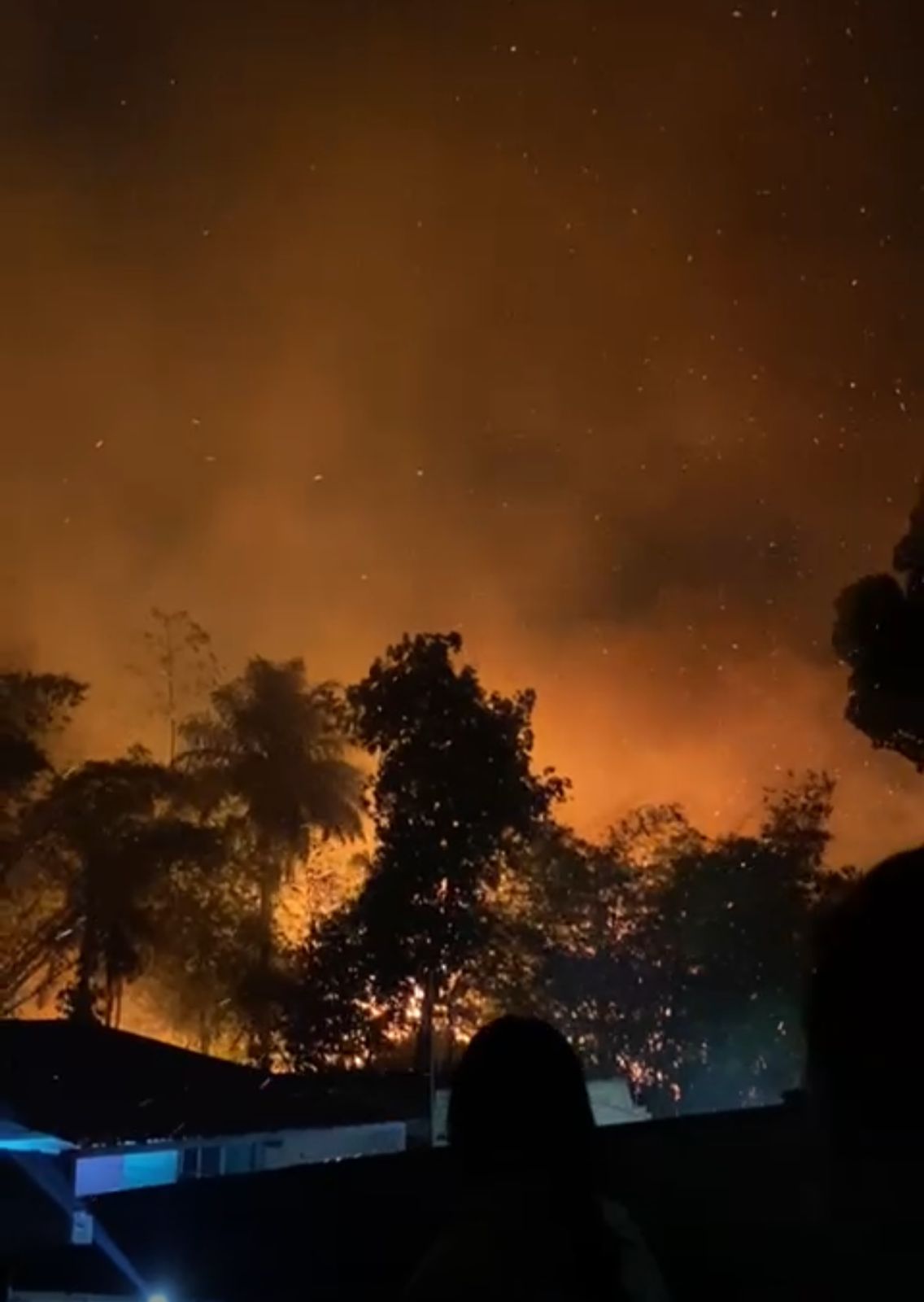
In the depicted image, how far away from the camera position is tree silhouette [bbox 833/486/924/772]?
9.09 meters

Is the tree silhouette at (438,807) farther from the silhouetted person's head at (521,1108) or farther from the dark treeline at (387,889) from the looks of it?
the silhouetted person's head at (521,1108)

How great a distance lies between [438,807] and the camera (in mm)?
12852

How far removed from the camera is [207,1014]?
1409 centimetres

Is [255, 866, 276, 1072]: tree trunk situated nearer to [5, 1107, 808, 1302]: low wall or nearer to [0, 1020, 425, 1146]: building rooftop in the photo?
[0, 1020, 425, 1146]: building rooftop

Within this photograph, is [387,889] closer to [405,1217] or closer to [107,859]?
[107,859]

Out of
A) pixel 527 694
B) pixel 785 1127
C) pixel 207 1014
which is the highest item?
pixel 527 694

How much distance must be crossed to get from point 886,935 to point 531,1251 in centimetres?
36

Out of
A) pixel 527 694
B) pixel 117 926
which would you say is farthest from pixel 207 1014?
pixel 527 694

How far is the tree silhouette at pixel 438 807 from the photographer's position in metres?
12.7

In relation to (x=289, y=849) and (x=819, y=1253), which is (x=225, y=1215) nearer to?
(x=819, y=1253)

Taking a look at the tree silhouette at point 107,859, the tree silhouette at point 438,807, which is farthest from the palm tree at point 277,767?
the tree silhouette at point 438,807

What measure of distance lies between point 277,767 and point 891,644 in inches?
302

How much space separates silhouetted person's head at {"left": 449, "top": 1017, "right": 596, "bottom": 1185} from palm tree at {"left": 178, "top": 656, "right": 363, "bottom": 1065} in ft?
43.2

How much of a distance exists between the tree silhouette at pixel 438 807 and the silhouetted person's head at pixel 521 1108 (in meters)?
11.6
